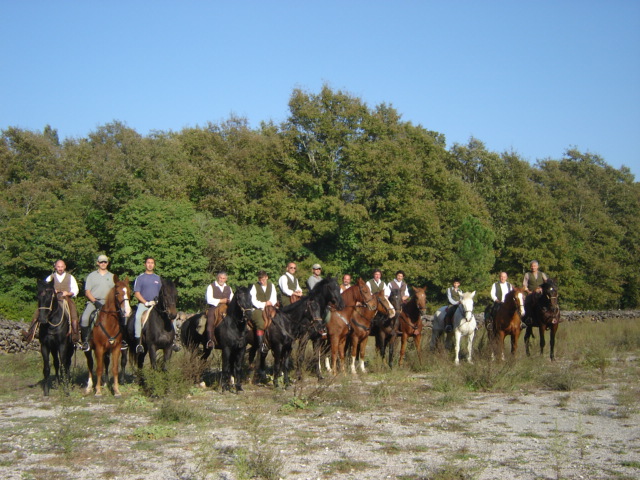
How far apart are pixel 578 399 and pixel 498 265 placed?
41.9m

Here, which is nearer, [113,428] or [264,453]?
[264,453]

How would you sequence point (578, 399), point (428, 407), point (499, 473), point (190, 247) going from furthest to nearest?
point (190, 247) < point (578, 399) < point (428, 407) < point (499, 473)

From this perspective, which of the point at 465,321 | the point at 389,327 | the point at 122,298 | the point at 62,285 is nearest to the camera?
the point at 122,298

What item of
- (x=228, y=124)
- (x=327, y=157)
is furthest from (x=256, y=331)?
(x=228, y=124)

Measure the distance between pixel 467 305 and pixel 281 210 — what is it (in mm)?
28156

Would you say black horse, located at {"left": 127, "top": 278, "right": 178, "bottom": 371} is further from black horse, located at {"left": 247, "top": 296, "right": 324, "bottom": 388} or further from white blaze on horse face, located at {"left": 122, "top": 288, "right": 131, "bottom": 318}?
black horse, located at {"left": 247, "top": 296, "right": 324, "bottom": 388}

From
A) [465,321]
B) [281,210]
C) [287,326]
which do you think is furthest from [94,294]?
[281,210]

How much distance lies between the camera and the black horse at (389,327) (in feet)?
51.8

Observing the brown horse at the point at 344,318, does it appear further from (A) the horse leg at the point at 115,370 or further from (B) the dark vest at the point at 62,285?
(B) the dark vest at the point at 62,285

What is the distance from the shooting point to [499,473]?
7262mm

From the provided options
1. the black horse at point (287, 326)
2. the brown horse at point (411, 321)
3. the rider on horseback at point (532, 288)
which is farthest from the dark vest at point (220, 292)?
the rider on horseback at point (532, 288)

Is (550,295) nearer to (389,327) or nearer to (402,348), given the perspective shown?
(402,348)

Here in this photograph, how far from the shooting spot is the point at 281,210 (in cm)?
4359

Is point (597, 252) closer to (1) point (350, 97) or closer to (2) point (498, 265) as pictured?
(2) point (498, 265)
